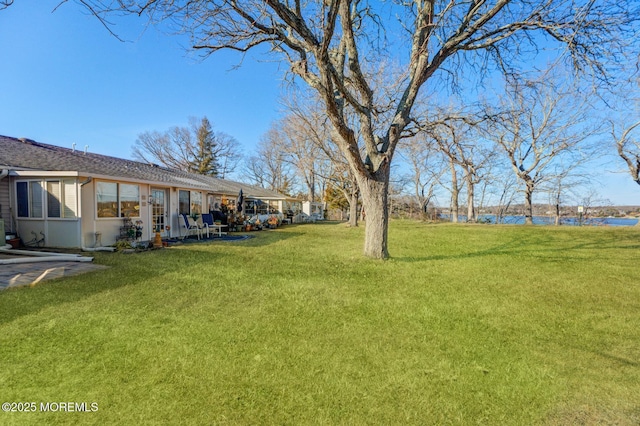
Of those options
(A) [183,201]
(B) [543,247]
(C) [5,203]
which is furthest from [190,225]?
(B) [543,247]

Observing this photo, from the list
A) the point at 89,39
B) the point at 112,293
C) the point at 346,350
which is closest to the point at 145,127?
the point at 89,39

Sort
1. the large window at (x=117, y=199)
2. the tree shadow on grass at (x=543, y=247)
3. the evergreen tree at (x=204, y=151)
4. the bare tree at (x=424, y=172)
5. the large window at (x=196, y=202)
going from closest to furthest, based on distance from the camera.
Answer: the tree shadow on grass at (x=543, y=247) < the large window at (x=117, y=199) < the large window at (x=196, y=202) < the bare tree at (x=424, y=172) < the evergreen tree at (x=204, y=151)

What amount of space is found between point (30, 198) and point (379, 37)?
37.8ft

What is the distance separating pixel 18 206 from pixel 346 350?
37.9 ft

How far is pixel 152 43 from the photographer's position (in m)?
6.06

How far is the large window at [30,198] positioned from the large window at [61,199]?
36cm

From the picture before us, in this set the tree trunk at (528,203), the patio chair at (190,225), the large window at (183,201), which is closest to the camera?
the patio chair at (190,225)

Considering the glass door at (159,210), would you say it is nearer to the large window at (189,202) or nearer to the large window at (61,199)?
the large window at (189,202)

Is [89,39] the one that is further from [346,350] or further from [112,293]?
[346,350]

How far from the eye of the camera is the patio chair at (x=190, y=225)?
40.3 ft

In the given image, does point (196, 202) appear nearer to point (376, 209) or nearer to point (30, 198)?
point (30, 198)

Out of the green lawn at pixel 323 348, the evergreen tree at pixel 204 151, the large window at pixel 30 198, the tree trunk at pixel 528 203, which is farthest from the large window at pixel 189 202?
the tree trunk at pixel 528 203

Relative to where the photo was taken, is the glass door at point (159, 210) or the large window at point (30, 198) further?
the glass door at point (159, 210)

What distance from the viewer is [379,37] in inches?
332
